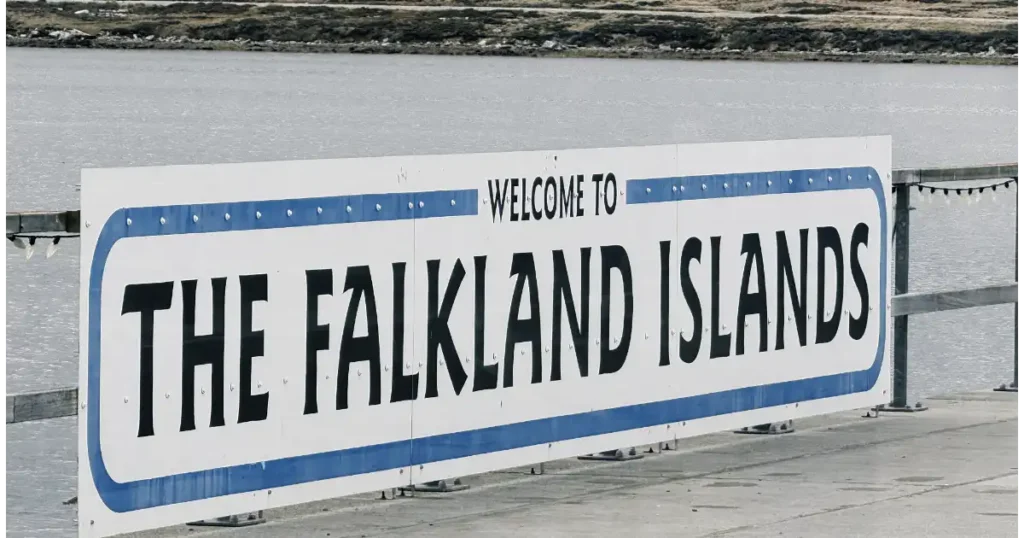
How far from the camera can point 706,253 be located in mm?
8656

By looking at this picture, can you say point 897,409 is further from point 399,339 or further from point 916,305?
point 399,339

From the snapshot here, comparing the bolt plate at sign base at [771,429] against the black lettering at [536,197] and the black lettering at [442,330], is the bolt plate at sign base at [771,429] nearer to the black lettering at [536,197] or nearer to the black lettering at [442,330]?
the black lettering at [536,197]

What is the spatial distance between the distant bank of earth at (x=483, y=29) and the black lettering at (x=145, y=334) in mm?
154328

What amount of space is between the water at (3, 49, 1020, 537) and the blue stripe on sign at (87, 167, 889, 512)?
5.53ft

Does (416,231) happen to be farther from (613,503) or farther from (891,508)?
(891,508)

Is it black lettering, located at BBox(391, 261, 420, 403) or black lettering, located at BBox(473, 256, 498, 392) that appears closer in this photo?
black lettering, located at BBox(391, 261, 420, 403)

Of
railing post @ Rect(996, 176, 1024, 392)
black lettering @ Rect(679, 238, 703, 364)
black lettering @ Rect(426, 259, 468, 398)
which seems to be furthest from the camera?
railing post @ Rect(996, 176, 1024, 392)

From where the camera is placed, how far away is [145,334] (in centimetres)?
657

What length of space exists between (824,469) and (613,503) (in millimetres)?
1164

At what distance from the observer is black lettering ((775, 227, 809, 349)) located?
901cm

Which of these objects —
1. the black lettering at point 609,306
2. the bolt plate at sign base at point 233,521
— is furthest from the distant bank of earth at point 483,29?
the bolt plate at sign base at point 233,521

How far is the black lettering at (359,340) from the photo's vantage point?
725 cm

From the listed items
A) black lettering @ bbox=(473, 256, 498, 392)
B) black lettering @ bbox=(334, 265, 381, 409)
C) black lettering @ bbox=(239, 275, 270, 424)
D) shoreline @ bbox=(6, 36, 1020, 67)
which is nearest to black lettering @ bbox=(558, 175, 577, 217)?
black lettering @ bbox=(473, 256, 498, 392)

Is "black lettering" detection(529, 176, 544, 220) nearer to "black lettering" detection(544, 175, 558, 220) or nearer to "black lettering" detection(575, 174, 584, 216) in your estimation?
"black lettering" detection(544, 175, 558, 220)
